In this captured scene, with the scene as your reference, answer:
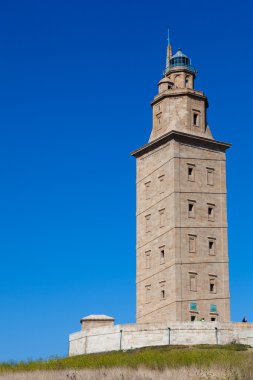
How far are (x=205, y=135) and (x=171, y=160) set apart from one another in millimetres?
4471

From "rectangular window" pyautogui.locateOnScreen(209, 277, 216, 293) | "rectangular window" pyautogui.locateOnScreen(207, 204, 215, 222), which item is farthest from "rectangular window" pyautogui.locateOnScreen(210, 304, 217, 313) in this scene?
"rectangular window" pyautogui.locateOnScreen(207, 204, 215, 222)

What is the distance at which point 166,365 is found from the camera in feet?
119

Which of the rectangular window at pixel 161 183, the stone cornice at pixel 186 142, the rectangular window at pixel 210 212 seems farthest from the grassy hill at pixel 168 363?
the stone cornice at pixel 186 142

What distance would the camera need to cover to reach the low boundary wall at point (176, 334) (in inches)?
2095

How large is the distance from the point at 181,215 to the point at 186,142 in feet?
18.8

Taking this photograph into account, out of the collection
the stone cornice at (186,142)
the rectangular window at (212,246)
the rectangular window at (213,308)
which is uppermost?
the stone cornice at (186,142)

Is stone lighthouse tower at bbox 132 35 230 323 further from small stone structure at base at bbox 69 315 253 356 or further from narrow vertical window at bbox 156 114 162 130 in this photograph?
small stone structure at base at bbox 69 315 253 356

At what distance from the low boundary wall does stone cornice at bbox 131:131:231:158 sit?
14.1 metres

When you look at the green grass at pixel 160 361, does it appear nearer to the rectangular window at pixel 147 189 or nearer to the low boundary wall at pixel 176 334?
the low boundary wall at pixel 176 334

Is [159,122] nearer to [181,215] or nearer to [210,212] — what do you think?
[210,212]

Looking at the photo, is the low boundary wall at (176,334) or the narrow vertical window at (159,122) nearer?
the low boundary wall at (176,334)

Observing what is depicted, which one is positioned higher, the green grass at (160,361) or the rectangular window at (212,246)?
the rectangular window at (212,246)

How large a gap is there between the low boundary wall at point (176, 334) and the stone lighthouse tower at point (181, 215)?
99.2 inches

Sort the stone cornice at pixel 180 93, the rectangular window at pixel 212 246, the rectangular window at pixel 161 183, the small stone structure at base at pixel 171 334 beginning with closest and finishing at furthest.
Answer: the small stone structure at base at pixel 171 334
the rectangular window at pixel 212 246
the rectangular window at pixel 161 183
the stone cornice at pixel 180 93
